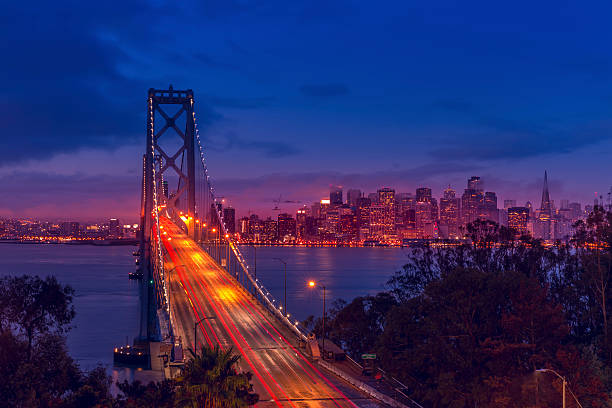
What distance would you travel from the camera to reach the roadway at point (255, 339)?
112 ft

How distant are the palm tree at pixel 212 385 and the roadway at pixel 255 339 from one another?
5617 millimetres

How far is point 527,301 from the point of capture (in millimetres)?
42969

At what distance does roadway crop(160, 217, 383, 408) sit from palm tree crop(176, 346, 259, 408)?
221 inches

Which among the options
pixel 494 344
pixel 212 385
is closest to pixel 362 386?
pixel 494 344

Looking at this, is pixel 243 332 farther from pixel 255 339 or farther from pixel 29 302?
pixel 29 302

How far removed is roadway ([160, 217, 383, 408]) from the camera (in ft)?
112

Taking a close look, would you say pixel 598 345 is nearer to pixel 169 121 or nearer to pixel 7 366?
pixel 7 366

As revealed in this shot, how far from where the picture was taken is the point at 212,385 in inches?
1072

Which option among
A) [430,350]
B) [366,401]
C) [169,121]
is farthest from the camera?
[169,121]

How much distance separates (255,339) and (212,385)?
66.9 ft

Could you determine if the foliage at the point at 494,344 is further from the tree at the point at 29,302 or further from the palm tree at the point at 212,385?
the tree at the point at 29,302

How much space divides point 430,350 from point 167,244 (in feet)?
280

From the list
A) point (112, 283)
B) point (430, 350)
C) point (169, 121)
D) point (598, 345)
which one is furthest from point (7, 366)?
point (112, 283)

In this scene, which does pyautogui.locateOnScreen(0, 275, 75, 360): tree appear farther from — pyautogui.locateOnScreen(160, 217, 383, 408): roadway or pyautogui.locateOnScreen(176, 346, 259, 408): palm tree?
pyautogui.locateOnScreen(176, 346, 259, 408): palm tree
